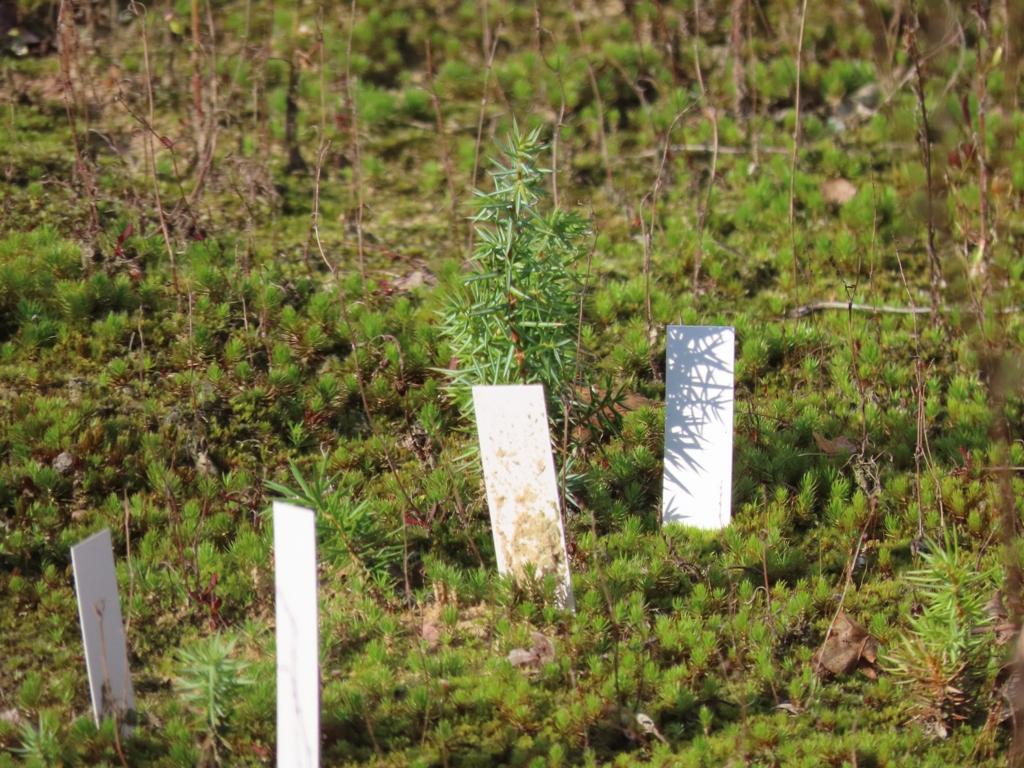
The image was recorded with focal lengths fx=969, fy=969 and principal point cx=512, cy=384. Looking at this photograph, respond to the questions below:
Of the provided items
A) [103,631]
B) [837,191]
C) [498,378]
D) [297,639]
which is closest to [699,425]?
[498,378]

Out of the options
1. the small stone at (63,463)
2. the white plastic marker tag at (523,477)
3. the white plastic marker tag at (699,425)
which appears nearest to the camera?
the white plastic marker tag at (523,477)

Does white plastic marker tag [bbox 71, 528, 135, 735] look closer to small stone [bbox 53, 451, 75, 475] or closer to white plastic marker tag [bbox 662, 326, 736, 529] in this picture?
small stone [bbox 53, 451, 75, 475]

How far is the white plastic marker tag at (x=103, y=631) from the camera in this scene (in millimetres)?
2666

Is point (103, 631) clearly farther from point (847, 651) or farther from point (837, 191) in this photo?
point (837, 191)

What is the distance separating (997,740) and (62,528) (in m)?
3.44

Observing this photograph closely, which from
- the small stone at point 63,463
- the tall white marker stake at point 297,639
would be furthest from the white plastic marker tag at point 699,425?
the small stone at point 63,463

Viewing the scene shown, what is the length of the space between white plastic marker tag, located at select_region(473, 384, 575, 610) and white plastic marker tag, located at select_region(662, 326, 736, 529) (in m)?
0.72

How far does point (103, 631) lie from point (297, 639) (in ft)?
2.00

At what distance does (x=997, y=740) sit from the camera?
116 inches

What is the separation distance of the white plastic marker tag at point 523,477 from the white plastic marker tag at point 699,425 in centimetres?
72

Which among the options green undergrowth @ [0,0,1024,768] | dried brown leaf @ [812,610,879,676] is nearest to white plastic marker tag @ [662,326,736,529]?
green undergrowth @ [0,0,1024,768]

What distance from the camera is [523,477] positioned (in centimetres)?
337

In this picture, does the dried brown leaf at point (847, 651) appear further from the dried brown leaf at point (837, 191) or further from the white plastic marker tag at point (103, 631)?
the dried brown leaf at point (837, 191)

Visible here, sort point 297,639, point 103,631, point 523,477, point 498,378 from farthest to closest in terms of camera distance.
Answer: point 498,378 < point 523,477 < point 103,631 < point 297,639
